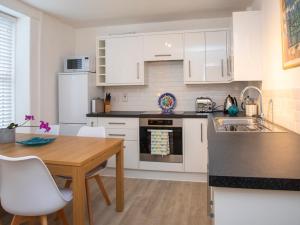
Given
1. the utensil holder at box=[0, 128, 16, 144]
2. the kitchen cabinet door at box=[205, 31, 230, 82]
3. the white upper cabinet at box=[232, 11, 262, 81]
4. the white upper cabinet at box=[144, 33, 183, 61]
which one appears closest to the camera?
the utensil holder at box=[0, 128, 16, 144]

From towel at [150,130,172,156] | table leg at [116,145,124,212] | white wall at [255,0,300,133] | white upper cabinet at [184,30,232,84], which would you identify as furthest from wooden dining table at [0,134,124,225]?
white upper cabinet at [184,30,232,84]

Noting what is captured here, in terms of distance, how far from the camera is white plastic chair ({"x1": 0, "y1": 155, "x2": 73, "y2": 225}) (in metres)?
1.57

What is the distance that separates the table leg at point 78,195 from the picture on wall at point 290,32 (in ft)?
5.42

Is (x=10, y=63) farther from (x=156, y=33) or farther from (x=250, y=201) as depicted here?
(x=250, y=201)

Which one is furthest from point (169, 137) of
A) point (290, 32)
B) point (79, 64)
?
point (290, 32)

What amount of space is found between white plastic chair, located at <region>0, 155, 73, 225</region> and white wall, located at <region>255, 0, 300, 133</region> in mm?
1717

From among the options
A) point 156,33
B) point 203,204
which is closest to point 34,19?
point 156,33

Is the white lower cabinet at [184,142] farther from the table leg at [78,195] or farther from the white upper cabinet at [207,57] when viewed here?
the table leg at [78,195]

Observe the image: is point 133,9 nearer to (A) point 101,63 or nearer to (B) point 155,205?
(A) point 101,63

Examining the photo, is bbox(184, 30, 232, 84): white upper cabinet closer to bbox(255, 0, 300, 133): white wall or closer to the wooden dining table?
bbox(255, 0, 300, 133): white wall

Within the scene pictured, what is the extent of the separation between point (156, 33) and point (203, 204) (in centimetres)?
246

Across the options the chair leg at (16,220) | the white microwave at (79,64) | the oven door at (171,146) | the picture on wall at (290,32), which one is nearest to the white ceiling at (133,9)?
the white microwave at (79,64)

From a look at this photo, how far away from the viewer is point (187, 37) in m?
3.70

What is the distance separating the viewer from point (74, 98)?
12.8 ft
